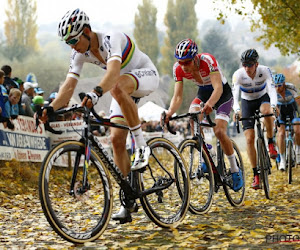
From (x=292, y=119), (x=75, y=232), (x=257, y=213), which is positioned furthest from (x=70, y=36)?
(x=292, y=119)

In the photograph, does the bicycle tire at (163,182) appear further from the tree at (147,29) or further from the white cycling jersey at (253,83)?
the tree at (147,29)

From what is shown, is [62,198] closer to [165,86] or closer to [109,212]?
[109,212]

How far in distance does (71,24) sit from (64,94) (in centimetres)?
80

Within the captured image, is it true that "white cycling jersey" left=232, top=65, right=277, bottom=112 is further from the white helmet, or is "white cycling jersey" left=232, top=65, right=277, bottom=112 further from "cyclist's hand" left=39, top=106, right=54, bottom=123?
"cyclist's hand" left=39, top=106, right=54, bottom=123

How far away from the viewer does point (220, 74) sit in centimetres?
746

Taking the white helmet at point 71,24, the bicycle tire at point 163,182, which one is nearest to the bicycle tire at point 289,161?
the bicycle tire at point 163,182

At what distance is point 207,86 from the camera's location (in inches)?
308

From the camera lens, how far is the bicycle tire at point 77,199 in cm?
452

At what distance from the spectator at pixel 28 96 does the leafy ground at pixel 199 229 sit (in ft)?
12.3

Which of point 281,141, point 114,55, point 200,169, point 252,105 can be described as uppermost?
point 114,55

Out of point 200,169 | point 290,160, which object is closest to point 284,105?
point 290,160

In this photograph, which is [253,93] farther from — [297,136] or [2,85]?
[2,85]

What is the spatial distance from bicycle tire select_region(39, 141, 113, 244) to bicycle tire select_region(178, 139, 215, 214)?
73.9 inches

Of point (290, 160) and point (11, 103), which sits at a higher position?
point (11, 103)
